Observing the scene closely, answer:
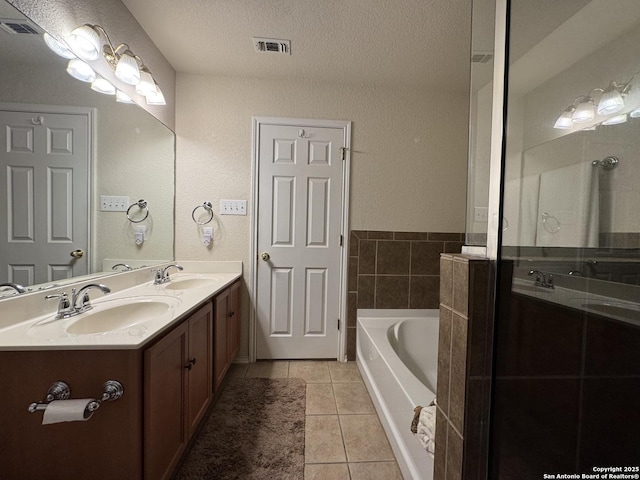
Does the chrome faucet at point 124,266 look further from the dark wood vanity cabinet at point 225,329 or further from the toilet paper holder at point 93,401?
the toilet paper holder at point 93,401

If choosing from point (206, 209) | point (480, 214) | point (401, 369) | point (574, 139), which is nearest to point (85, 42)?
point (206, 209)

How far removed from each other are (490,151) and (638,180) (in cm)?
31

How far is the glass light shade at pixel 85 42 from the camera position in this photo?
111 cm

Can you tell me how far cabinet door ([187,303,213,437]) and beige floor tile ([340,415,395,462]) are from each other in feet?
2.64

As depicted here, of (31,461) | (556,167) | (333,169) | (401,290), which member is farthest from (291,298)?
(556,167)

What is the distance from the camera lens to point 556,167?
0.64m

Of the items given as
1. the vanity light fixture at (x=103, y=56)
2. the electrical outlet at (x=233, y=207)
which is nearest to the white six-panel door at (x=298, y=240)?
the electrical outlet at (x=233, y=207)

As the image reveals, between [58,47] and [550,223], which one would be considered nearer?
[550,223]

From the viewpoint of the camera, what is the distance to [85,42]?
1.14 m

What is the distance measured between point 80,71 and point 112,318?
118 centimetres

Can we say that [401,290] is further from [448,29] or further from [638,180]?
[448,29]

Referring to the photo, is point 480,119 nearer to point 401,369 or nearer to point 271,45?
point 401,369

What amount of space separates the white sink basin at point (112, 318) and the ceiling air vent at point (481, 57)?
4.64 ft

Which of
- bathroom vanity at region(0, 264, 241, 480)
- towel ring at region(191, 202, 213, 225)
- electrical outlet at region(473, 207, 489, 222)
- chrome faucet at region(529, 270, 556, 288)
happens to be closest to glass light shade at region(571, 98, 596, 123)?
electrical outlet at region(473, 207, 489, 222)
